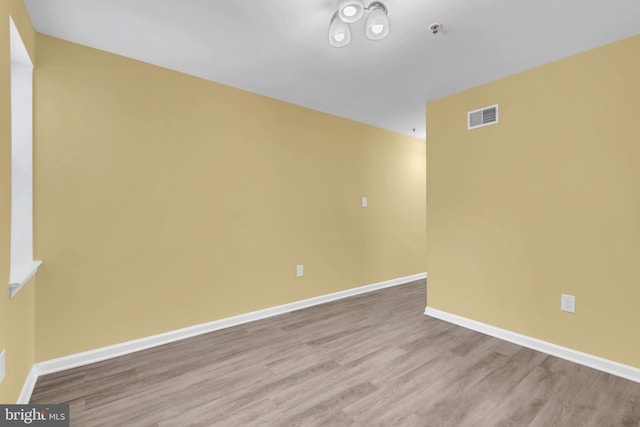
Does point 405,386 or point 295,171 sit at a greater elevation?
point 295,171

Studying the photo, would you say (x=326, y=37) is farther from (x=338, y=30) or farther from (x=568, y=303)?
(x=568, y=303)

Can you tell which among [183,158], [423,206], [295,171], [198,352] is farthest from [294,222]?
[423,206]

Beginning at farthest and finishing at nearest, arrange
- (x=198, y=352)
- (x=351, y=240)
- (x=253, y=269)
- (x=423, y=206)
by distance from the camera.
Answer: (x=423, y=206)
(x=351, y=240)
(x=253, y=269)
(x=198, y=352)

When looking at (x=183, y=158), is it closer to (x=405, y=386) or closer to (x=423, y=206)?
(x=405, y=386)

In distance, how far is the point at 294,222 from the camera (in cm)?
334

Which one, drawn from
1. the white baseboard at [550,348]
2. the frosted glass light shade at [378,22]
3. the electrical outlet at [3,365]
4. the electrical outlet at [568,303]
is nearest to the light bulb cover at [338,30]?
the frosted glass light shade at [378,22]

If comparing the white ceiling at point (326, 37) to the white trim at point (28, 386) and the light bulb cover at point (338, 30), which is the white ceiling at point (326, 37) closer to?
the light bulb cover at point (338, 30)

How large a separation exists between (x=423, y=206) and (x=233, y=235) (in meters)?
3.17

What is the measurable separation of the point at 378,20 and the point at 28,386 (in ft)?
9.94

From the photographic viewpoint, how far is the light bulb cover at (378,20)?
65.6 inches

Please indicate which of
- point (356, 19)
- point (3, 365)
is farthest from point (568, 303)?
point (3, 365)

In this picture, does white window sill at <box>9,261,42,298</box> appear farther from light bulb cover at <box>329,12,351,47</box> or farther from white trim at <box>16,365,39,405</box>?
light bulb cover at <box>329,12,351,47</box>

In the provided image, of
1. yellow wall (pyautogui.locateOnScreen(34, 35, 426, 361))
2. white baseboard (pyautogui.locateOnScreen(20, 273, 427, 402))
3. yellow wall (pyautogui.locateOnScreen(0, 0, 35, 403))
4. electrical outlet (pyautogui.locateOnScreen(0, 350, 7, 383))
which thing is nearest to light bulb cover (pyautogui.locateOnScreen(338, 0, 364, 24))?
yellow wall (pyautogui.locateOnScreen(34, 35, 426, 361))

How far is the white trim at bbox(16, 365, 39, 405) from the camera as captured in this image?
5.58 feet
